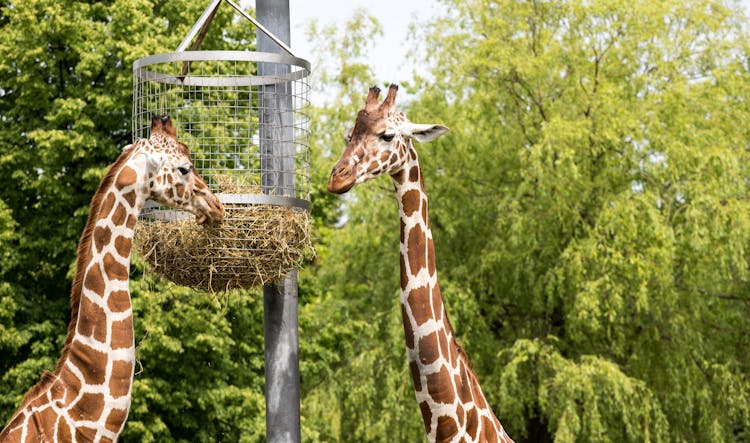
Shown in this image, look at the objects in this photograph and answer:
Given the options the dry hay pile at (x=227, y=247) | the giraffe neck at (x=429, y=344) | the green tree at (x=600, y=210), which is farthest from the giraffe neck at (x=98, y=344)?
the green tree at (x=600, y=210)

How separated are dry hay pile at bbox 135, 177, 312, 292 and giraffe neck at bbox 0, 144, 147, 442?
573 millimetres

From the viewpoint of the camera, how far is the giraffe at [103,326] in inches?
240

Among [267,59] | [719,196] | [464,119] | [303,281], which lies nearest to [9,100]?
[303,281]

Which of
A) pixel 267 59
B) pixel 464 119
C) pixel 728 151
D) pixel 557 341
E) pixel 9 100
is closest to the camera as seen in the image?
pixel 267 59

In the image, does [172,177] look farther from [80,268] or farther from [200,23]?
[200,23]

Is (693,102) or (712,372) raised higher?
(693,102)

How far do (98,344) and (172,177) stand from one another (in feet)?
3.27

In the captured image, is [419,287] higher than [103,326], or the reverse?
[419,287]

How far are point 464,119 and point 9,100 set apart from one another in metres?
7.26

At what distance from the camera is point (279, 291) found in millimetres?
7324

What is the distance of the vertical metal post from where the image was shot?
727cm

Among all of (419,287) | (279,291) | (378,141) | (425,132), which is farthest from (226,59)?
(419,287)

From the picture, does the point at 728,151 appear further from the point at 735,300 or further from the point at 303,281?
the point at 303,281

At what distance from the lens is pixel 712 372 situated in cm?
1605
